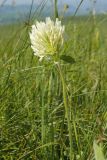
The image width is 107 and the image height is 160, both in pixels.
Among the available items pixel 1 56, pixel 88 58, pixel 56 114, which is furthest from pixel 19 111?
pixel 88 58

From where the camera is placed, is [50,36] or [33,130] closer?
[50,36]

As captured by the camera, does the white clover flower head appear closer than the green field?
Yes

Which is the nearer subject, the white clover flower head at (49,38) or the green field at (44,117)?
the white clover flower head at (49,38)

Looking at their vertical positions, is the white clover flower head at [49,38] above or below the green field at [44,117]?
above

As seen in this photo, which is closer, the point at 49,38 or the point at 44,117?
the point at 49,38

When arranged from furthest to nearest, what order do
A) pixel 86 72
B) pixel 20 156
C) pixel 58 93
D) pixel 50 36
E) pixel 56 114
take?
1. pixel 86 72
2. pixel 58 93
3. pixel 56 114
4. pixel 20 156
5. pixel 50 36

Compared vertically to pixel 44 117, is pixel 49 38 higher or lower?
higher

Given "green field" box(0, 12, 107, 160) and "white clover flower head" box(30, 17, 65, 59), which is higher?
"white clover flower head" box(30, 17, 65, 59)

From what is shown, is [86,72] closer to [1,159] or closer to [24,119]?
[24,119]
